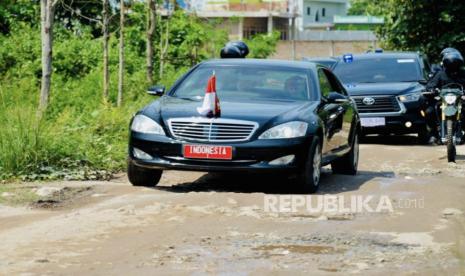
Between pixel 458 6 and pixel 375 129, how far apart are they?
14184mm

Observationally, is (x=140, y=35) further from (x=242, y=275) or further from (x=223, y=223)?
(x=242, y=275)

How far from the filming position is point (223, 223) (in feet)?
30.3

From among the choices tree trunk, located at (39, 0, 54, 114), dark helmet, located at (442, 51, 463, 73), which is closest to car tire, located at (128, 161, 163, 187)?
tree trunk, located at (39, 0, 54, 114)

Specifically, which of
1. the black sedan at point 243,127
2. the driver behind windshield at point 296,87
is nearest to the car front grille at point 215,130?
the black sedan at point 243,127

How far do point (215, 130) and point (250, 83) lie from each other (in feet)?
5.01

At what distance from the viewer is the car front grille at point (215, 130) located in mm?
11328

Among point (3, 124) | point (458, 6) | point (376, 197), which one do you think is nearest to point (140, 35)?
point (458, 6)

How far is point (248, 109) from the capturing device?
1170cm

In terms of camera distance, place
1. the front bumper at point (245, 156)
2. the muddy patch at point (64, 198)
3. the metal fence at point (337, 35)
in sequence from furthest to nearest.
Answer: the metal fence at point (337, 35) → the front bumper at point (245, 156) → the muddy patch at point (64, 198)

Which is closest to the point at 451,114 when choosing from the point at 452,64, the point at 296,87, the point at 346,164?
the point at 452,64

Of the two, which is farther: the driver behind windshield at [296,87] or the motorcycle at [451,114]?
the motorcycle at [451,114]

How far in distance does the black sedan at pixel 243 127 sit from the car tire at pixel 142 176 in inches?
0.4

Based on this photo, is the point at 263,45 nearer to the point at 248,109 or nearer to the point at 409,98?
the point at 409,98

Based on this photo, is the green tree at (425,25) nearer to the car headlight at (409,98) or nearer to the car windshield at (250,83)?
the car headlight at (409,98)
